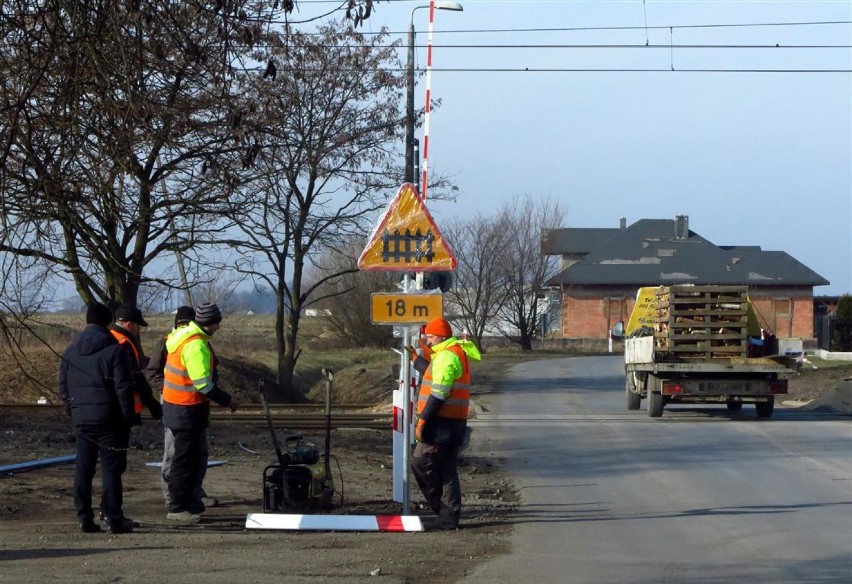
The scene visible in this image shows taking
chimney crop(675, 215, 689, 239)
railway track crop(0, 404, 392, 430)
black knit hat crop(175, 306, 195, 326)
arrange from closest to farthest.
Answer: black knit hat crop(175, 306, 195, 326)
railway track crop(0, 404, 392, 430)
chimney crop(675, 215, 689, 239)

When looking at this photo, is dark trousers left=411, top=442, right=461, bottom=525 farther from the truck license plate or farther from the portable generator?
the truck license plate

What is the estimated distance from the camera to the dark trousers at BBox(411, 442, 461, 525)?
9250 mm

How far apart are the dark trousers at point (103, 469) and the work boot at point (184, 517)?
0.59 m

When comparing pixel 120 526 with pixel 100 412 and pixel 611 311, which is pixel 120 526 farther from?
pixel 611 311

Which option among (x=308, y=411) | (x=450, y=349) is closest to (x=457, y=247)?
(x=308, y=411)

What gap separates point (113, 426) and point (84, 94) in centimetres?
286

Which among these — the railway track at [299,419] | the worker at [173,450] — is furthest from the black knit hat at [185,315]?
the railway track at [299,419]

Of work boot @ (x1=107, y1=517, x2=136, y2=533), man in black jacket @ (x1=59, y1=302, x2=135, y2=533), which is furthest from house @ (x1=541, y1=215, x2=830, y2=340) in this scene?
work boot @ (x1=107, y1=517, x2=136, y2=533)

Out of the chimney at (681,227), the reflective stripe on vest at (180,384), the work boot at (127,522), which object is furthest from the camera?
the chimney at (681,227)

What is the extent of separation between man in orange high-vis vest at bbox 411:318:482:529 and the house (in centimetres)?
5553

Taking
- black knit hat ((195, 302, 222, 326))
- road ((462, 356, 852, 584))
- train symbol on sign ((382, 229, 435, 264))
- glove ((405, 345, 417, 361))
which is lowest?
road ((462, 356, 852, 584))

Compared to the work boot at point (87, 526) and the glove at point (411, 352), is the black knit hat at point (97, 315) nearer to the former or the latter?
the work boot at point (87, 526)

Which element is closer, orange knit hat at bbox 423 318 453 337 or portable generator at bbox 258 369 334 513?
portable generator at bbox 258 369 334 513

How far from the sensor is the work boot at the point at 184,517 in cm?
906
